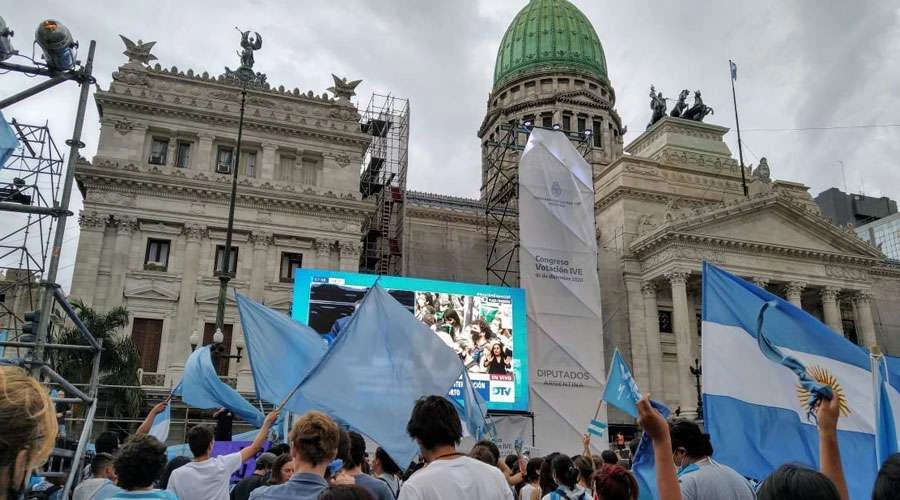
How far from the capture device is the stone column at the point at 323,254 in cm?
3209

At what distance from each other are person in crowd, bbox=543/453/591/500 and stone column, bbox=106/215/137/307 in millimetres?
26966

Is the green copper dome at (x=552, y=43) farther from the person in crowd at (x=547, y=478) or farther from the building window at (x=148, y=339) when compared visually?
the person in crowd at (x=547, y=478)

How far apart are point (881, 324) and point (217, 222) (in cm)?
4078

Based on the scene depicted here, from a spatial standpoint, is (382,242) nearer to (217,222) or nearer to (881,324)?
(217,222)

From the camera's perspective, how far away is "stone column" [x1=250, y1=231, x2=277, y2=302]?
30.8 m

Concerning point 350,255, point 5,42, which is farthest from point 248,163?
point 5,42

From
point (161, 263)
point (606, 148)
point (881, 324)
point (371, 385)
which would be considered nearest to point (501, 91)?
point (606, 148)

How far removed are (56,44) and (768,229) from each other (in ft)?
126

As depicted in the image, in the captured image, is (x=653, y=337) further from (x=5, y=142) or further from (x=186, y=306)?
(x=5, y=142)

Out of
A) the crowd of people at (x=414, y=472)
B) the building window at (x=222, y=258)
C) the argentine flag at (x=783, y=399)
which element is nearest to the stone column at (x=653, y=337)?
the building window at (x=222, y=258)

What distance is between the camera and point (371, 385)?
7.87 metres

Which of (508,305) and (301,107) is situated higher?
(301,107)

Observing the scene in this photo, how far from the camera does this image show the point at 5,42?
748 centimetres

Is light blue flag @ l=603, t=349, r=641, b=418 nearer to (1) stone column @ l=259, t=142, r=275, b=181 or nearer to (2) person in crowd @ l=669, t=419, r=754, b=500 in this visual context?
(2) person in crowd @ l=669, t=419, r=754, b=500
